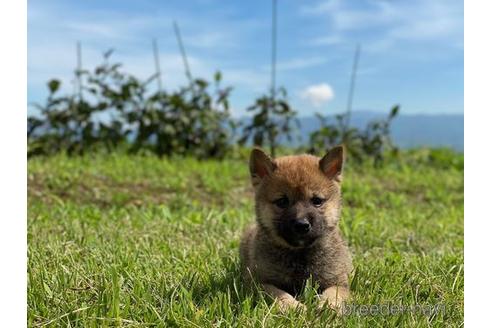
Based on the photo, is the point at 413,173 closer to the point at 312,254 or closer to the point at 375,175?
the point at 375,175

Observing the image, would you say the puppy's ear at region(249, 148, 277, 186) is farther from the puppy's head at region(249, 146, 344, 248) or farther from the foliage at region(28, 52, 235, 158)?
the foliage at region(28, 52, 235, 158)

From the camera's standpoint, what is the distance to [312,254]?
3.88m

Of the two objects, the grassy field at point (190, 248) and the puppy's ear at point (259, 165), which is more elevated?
the puppy's ear at point (259, 165)

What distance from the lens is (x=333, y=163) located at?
390 centimetres

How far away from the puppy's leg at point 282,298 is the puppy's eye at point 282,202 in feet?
1.53

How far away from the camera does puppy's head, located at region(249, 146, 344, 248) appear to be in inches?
145

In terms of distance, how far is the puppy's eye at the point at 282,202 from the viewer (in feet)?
12.2

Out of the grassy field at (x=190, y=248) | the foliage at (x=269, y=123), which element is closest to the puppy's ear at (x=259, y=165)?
the grassy field at (x=190, y=248)

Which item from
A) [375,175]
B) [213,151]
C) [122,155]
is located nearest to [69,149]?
[122,155]

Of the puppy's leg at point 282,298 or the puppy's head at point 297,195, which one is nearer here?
the puppy's leg at point 282,298

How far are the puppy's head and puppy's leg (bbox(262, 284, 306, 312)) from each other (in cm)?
31

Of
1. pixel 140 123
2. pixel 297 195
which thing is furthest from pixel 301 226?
pixel 140 123

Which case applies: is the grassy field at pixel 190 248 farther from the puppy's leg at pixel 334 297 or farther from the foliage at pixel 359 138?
the foliage at pixel 359 138

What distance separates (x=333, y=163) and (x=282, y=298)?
0.91m
